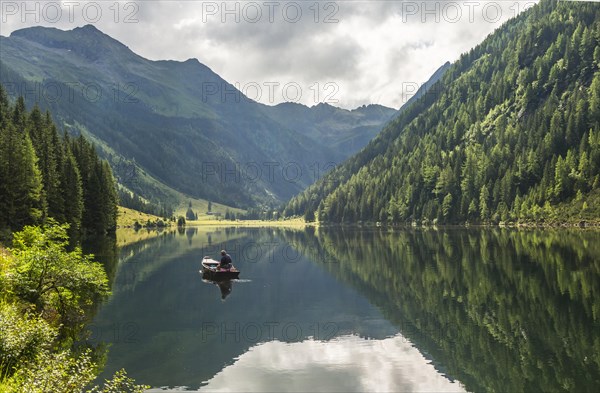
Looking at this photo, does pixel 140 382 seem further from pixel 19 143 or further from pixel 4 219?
pixel 19 143

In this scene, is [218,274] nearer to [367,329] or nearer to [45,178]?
[367,329]

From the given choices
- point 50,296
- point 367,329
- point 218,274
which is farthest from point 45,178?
point 367,329

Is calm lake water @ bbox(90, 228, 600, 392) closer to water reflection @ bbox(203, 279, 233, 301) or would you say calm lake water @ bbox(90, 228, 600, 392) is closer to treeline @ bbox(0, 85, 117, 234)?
water reflection @ bbox(203, 279, 233, 301)

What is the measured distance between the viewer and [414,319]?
1642 inches

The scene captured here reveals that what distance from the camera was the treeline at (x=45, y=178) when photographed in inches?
3223

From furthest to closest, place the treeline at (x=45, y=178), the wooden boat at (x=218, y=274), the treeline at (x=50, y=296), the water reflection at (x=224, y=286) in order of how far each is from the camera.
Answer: the treeline at (x=45, y=178) < the wooden boat at (x=218, y=274) < the water reflection at (x=224, y=286) < the treeline at (x=50, y=296)

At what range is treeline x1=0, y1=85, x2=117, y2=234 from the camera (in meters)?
81.9

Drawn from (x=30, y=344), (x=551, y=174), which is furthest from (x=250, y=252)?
(x=551, y=174)

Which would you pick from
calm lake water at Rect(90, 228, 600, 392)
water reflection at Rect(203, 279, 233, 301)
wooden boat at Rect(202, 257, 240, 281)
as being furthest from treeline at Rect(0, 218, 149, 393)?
wooden boat at Rect(202, 257, 240, 281)

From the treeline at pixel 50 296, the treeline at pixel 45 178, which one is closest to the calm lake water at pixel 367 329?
the treeline at pixel 50 296

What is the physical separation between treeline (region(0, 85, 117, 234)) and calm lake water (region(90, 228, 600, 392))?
2499cm

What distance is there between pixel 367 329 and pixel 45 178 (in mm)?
80866

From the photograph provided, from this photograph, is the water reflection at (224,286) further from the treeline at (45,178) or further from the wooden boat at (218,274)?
the treeline at (45,178)

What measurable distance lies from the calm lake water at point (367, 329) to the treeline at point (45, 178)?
25.0 meters
